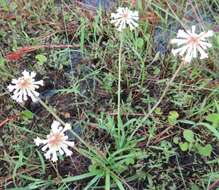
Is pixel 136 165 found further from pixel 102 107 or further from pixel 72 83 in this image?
pixel 72 83

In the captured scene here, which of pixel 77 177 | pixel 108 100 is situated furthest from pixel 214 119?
pixel 77 177

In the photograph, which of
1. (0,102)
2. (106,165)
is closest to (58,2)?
(0,102)

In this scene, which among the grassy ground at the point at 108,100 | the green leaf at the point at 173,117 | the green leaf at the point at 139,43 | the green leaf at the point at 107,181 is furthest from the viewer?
the green leaf at the point at 139,43

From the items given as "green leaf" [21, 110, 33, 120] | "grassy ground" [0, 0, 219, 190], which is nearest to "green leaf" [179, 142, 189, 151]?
"grassy ground" [0, 0, 219, 190]

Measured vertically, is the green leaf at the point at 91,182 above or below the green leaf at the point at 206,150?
below

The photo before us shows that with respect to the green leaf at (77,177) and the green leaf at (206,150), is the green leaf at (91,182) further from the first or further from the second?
the green leaf at (206,150)

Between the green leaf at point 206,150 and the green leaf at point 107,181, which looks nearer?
the green leaf at point 107,181

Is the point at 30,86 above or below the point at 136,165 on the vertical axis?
above

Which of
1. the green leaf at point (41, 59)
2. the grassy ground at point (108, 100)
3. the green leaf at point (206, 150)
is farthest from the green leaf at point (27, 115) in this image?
the green leaf at point (206, 150)

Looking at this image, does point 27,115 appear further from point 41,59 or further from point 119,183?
point 119,183
